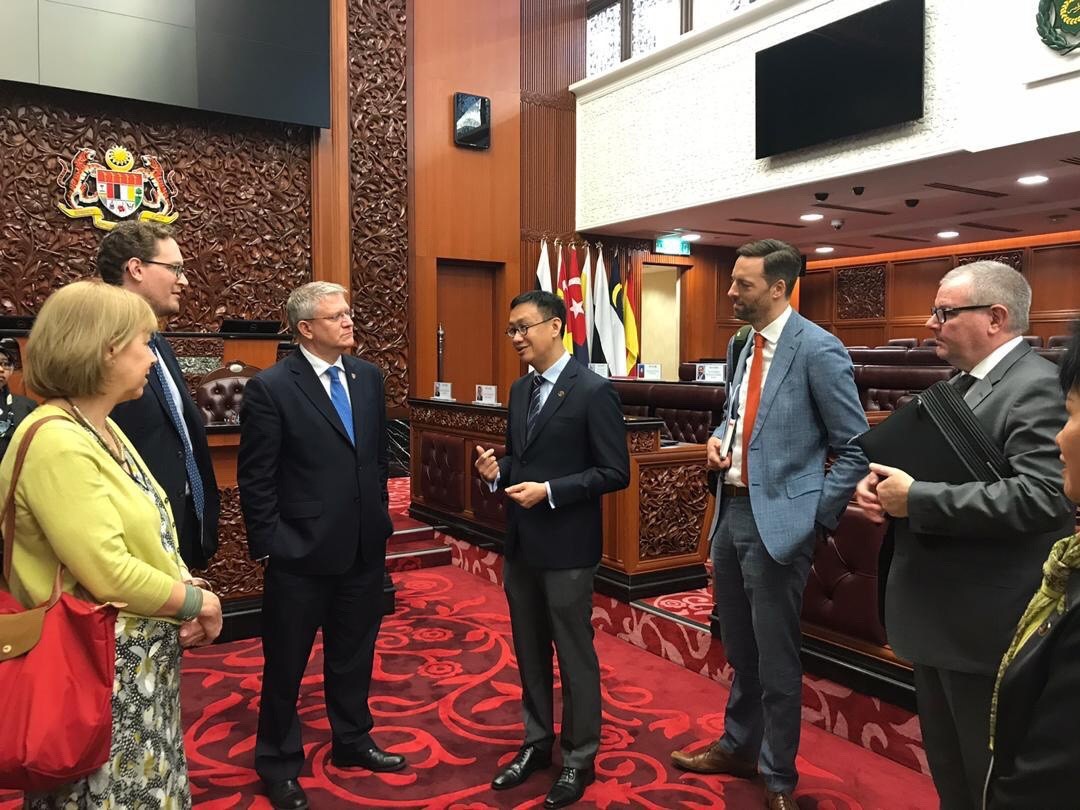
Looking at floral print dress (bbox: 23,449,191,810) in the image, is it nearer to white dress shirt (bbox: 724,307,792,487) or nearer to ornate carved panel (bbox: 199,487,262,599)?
white dress shirt (bbox: 724,307,792,487)

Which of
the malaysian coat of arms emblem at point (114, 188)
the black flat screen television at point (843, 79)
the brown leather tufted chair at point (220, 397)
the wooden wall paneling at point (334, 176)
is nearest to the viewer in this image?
the brown leather tufted chair at point (220, 397)

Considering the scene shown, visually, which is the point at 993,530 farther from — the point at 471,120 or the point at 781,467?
the point at 471,120

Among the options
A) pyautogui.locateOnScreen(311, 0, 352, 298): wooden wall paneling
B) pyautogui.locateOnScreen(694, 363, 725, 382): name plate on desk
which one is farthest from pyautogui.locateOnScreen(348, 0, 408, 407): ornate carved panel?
pyautogui.locateOnScreen(694, 363, 725, 382): name plate on desk

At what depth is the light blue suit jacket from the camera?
2068 millimetres

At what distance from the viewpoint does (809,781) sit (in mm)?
2404

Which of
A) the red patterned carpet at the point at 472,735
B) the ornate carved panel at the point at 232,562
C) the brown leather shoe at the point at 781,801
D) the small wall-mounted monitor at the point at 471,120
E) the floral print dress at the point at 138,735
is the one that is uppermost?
the small wall-mounted monitor at the point at 471,120

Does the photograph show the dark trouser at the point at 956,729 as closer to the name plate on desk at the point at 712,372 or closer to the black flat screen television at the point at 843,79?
the name plate on desk at the point at 712,372

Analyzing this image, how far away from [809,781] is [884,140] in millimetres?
5890

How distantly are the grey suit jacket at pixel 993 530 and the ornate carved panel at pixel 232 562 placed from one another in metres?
3.00

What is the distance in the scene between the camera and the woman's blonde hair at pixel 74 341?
1.39 meters

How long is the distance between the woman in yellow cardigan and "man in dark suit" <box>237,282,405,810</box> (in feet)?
2.37

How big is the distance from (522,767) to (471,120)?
7.56m

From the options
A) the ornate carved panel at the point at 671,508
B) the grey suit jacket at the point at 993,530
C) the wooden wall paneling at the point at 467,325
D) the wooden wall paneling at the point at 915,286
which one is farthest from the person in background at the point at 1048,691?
the wooden wall paneling at the point at 915,286

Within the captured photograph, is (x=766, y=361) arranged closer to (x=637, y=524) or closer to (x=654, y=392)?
(x=637, y=524)
